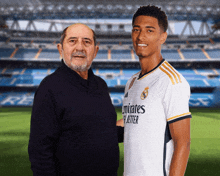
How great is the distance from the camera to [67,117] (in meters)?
1.71

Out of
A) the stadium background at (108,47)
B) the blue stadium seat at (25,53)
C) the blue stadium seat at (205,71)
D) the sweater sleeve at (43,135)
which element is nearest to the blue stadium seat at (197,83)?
the stadium background at (108,47)

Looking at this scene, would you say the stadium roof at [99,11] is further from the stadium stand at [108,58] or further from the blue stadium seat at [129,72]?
the blue stadium seat at [129,72]

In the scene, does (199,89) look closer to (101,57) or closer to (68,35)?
(101,57)

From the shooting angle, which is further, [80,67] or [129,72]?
[129,72]

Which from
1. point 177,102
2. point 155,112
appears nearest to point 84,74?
point 155,112

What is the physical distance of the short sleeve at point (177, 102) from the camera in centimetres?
145

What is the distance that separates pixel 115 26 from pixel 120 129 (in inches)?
1399

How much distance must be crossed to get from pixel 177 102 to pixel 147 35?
1.97 ft

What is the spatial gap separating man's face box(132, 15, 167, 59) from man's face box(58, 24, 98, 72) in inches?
18.5

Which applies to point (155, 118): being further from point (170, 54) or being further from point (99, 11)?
point (170, 54)

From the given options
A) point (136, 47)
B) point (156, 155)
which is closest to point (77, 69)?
point (136, 47)

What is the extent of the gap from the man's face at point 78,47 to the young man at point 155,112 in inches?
18.4

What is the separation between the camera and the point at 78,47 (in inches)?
74.2

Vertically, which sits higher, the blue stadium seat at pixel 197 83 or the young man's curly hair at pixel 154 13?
the blue stadium seat at pixel 197 83
